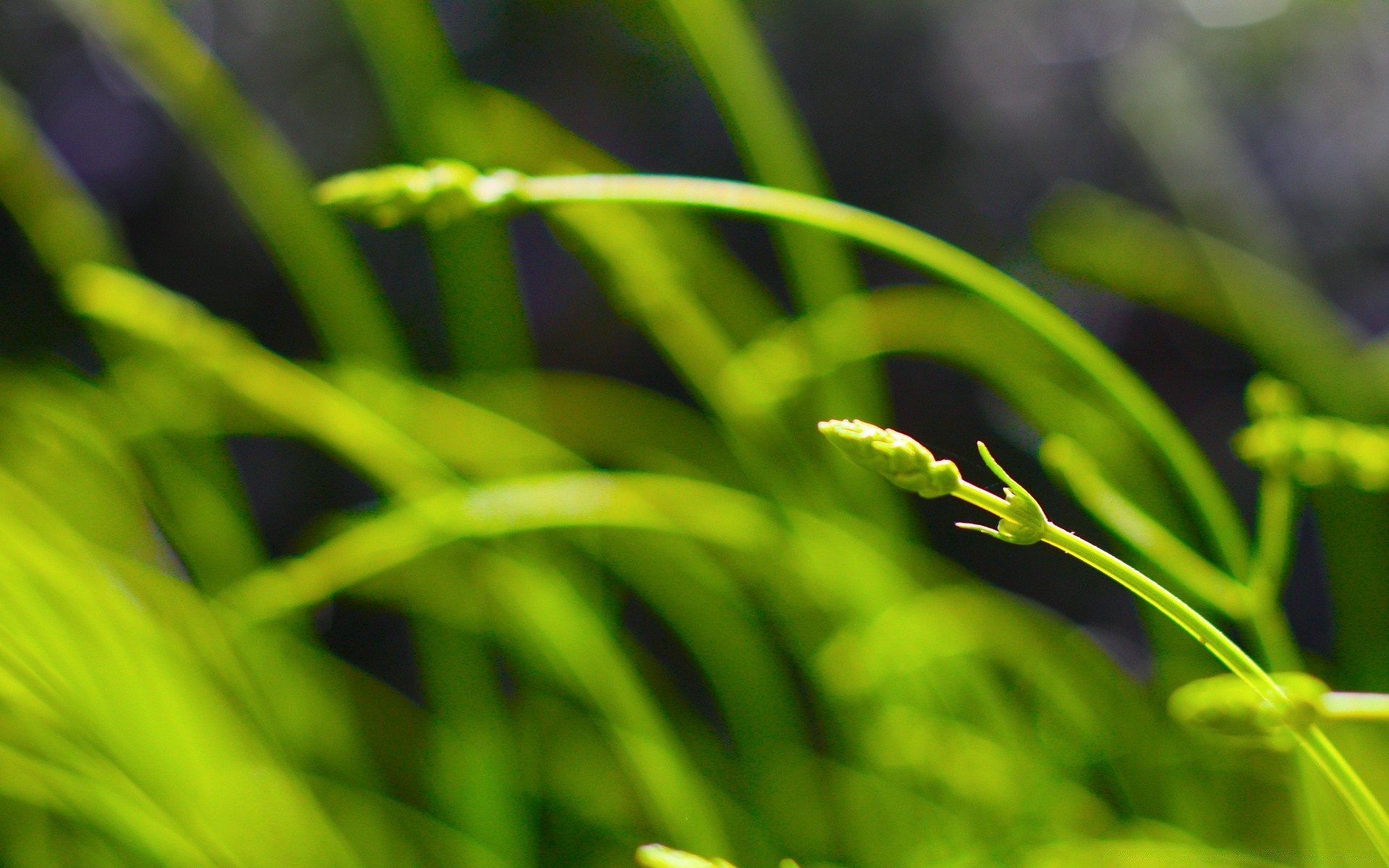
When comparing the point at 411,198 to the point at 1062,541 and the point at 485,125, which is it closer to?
the point at 1062,541

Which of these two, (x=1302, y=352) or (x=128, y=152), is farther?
(x=128, y=152)

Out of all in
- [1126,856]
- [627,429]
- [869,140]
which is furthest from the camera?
[869,140]

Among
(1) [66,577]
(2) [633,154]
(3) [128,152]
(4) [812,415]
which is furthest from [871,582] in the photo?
(3) [128,152]

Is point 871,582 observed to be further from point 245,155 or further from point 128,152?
point 128,152

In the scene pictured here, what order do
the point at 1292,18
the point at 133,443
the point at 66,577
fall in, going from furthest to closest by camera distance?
the point at 1292,18
the point at 133,443
the point at 66,577

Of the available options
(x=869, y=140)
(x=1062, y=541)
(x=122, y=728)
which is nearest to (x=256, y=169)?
(x=122, y=728)

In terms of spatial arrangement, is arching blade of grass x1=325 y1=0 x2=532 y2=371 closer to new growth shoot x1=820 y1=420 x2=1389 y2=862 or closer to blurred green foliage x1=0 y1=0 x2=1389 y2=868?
blurred green foliage x1=0 y1=0 x2=1389 y2=868
